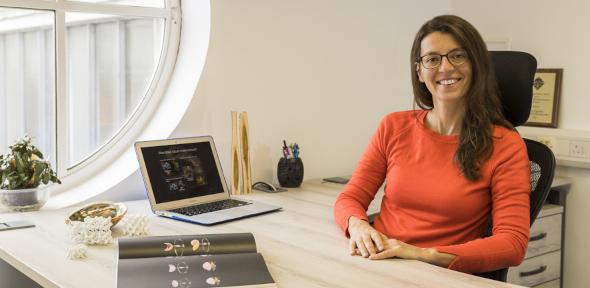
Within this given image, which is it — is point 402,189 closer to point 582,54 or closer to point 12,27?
point 582,54

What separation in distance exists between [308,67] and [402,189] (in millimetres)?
1088

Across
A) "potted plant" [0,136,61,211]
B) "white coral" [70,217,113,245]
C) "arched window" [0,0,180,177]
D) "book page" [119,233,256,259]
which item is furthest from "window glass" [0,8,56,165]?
"book page" [119,233,256,259]

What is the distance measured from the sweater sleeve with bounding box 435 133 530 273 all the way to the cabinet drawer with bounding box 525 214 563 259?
47.1 inches

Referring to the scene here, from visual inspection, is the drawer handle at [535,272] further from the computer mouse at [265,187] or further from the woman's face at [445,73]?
the woman's face at [445,73]

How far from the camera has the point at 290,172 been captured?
2.74m

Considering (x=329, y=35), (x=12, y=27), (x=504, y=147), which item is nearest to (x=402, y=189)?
(x=504, y=147)

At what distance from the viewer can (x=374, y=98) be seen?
3244 mm

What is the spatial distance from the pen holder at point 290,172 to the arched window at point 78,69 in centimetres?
57

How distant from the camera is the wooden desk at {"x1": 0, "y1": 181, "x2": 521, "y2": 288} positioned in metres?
1.53

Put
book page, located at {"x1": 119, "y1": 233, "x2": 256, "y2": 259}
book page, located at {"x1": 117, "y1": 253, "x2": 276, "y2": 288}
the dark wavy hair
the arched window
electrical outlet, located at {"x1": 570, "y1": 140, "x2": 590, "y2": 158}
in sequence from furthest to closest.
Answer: electrical outlet, located at {"x1": 570, "y1": 140, "x2": 590, "y2": 158}, the arched window, the dark wavy hair, book page, located at {"x1": 119, "y1": 233, "x2": 256, "y2": 259}, book page, located at {"x1": 117, "y1": 253, "x2": 276, "y2": 288}

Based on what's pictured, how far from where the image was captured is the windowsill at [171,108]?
2473 millimetres

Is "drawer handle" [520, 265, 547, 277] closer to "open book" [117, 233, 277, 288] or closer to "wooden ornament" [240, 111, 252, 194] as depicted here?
"wooden ornament" [240, 111, 252, 194]

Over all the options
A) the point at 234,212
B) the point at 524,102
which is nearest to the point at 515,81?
the point at 524,102

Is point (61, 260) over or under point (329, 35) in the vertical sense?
under
